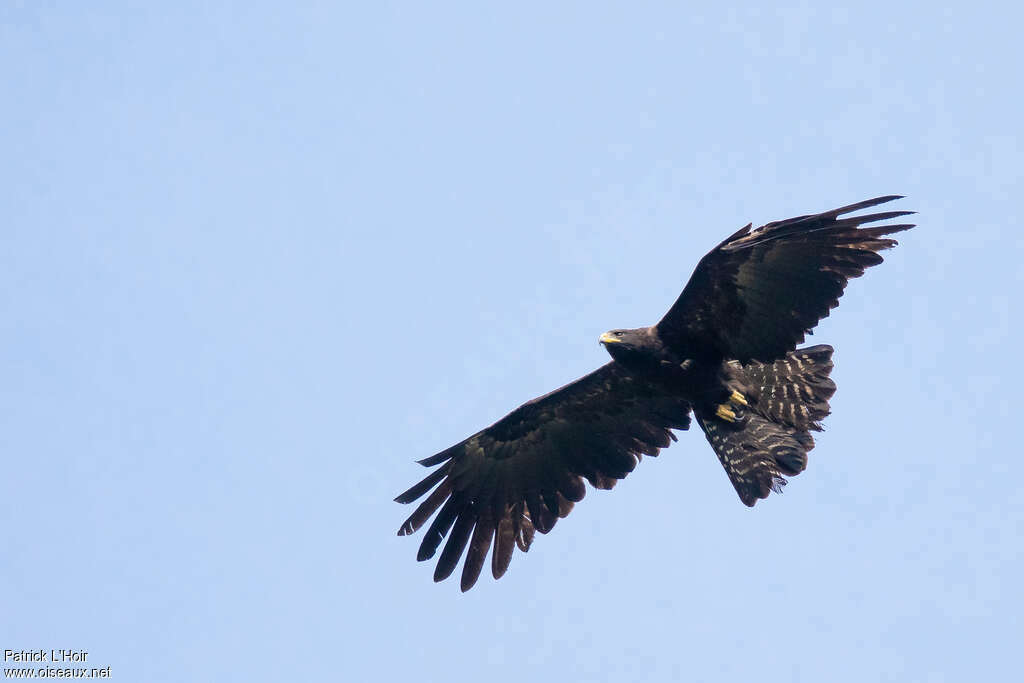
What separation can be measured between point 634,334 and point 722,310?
1211mm

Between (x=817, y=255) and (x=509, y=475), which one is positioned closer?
(x=817, y=255)

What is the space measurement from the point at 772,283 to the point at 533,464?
14.8 ft

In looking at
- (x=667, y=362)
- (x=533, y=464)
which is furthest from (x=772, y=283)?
(x=533, y=464)

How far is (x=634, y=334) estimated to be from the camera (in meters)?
16.8

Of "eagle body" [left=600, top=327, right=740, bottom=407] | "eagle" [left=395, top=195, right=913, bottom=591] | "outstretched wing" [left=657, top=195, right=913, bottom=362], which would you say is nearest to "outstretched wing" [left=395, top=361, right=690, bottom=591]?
"eagle" [left=395, top=195, right=913, bottom=591]

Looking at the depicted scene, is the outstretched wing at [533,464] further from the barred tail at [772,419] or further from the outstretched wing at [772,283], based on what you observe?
the outstretched wing at [772,283]

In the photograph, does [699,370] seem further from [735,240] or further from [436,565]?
[436,565]

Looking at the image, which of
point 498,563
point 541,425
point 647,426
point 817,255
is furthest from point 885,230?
point 498,563

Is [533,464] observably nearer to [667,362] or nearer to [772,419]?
[667,362]

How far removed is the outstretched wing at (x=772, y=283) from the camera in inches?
605

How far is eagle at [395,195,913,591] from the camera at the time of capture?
15.7 metres

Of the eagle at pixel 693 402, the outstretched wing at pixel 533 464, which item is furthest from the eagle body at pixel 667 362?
the outstretched wing at pixel 533 464

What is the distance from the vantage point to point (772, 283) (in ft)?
52.5

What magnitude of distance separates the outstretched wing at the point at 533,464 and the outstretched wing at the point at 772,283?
144cm
